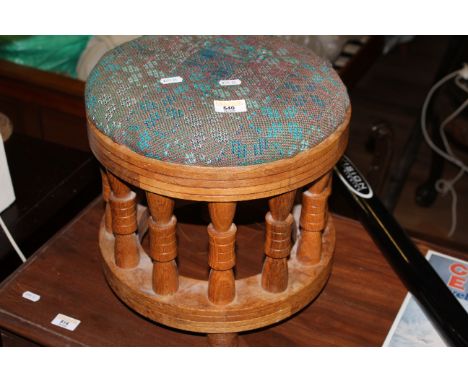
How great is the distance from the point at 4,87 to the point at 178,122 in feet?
3.25

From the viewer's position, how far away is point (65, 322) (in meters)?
0.98

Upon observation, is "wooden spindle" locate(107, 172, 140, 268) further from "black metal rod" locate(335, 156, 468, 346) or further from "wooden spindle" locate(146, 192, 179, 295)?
"black metal rod" locate(335, 156, 468, 346)

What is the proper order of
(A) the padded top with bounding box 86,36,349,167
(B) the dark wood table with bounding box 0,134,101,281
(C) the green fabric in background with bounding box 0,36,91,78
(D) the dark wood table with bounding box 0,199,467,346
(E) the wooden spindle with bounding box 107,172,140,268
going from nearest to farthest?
(A) the padded top with bounding box 86,36,349,167
(E) the wooden spindle with bounding box 107,172,140,268
(D) the dark wood table with bounding box 0,199,467,346
(B) the dark wood table with bounding box 0,134,101,281
(C) the green fabric in background with bounding box 0,36,91,78

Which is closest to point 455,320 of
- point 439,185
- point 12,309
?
point 12,309

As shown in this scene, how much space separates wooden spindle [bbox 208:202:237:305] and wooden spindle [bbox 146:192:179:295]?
0.05 m

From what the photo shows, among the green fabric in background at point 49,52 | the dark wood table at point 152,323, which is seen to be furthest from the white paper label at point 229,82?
the green fabric in background at point 49,52

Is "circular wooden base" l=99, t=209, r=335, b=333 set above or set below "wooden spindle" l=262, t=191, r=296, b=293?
below

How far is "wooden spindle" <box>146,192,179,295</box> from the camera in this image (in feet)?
2.66

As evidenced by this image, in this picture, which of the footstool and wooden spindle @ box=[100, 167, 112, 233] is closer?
the footstool

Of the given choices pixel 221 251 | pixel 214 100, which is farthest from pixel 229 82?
pixel 221 251

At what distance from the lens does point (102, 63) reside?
90 cm

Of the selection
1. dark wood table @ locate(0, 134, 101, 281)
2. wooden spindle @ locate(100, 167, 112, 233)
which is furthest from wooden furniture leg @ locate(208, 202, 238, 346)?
dark wood table @ locate(0, 134, 101, 281)

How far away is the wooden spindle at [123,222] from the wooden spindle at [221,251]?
124mm

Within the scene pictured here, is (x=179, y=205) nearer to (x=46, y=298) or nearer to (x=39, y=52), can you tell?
(x=46, y=298)
